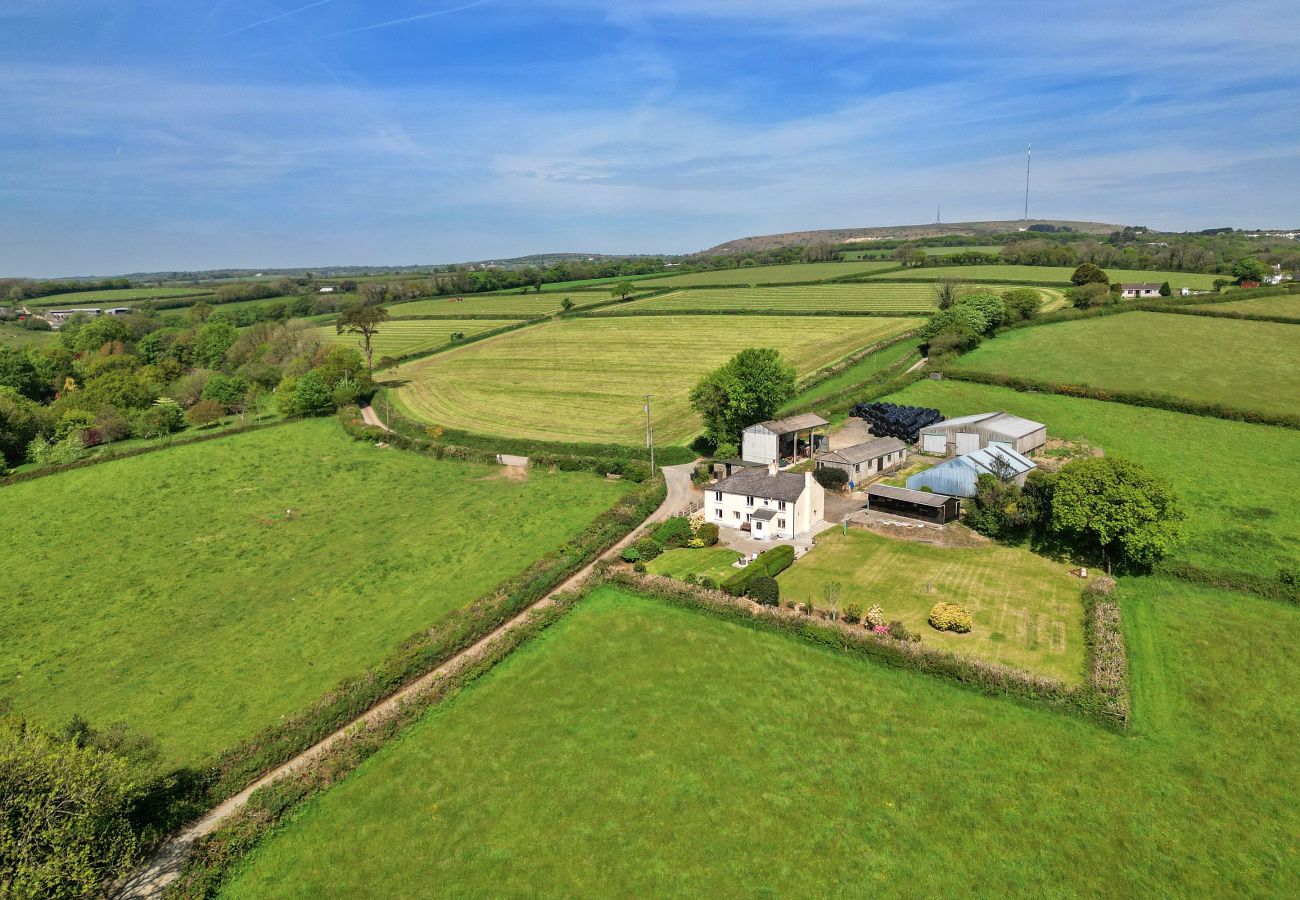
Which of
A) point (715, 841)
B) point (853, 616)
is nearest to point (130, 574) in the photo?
point (715, 841)

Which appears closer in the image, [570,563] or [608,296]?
[570,563]

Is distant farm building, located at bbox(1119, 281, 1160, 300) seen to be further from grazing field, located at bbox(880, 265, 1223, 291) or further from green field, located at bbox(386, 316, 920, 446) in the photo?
green field, located at bbox(386, 316, 920, 446)

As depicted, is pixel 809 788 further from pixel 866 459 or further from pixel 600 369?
pixel 600 369

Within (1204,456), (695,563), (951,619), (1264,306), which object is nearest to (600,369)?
(695,563)

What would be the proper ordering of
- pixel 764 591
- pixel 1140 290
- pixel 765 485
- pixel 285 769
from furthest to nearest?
pixel 1140 290 < pixel 765 485 < pixel 764 591 < pixel 285 769

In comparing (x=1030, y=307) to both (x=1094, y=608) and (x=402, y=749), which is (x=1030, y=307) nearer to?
(x=1094, y=608)

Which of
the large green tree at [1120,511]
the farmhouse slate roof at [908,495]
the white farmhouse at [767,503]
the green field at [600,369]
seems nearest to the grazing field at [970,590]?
the white farmhouse at [767,503]

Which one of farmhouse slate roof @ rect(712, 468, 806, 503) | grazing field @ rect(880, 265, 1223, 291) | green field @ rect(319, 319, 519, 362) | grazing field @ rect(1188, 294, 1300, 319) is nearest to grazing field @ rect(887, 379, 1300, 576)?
farmhouse slate roof @ rect(712, 468, 806, 503)
